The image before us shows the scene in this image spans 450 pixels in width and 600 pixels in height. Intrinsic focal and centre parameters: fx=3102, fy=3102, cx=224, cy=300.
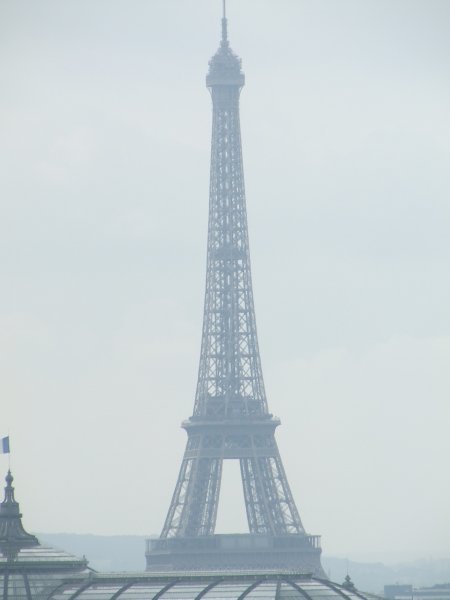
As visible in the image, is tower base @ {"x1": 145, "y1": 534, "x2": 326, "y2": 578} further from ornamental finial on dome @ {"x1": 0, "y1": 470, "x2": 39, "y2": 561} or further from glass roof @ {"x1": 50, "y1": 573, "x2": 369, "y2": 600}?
glass roof @ {"x1": 50, "y1": 573, "x2": 369, "y2": 600}

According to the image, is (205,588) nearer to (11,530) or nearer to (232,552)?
(11,530)

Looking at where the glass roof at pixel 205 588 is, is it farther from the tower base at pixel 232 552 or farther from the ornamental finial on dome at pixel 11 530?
the tower base at pixel 232 552

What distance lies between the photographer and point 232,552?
642ft

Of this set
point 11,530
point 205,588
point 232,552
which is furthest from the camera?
point 232,552

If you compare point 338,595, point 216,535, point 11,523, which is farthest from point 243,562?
point 338,595

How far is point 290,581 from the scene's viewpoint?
119000 millimetres

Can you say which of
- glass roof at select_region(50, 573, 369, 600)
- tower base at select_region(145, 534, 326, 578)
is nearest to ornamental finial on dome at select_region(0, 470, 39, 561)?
glass roof at select_region(50, 573, 369, 600)

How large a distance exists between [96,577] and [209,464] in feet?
250

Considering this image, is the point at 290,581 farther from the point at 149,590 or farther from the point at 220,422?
the point at 220,422

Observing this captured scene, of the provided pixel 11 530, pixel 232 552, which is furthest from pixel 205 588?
pixel 232 552

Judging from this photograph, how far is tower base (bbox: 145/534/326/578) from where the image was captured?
19388cm

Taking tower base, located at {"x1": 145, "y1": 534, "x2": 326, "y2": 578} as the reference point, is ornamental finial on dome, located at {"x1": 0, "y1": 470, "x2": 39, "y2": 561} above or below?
below

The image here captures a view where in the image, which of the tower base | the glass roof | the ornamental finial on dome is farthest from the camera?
the tower base

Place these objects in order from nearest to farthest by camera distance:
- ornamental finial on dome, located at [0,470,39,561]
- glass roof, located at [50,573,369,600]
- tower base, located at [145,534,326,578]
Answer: glass roof, located at [50,573,369,600] < ornamental finial on dome, located at [0,470,39,561] < tower base, located at [145,534,326,578]
